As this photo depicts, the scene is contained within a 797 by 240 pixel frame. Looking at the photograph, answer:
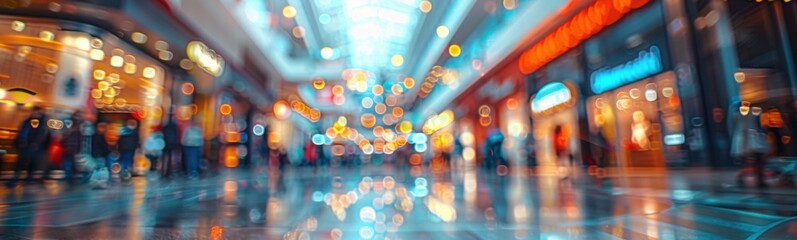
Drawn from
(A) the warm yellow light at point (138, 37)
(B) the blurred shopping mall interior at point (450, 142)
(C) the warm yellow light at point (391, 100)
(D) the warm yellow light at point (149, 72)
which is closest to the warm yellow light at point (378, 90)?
(C) the warm yellow light at point (391, 100)

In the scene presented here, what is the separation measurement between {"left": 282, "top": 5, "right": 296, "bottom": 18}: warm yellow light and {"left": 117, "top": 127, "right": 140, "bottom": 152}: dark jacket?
6.47 metres

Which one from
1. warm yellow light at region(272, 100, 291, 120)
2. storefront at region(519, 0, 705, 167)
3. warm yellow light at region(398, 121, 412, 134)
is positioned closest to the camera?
storefront at region(519, 0, 705, 167)

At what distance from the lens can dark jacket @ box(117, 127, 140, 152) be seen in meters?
6.14

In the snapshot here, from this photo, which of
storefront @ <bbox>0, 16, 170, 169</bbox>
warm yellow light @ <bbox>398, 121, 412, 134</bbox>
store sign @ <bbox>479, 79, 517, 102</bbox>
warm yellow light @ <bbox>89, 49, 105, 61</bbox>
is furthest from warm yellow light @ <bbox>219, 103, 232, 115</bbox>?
warm yellow light @ <bbox>398, 121, 412, 134</bbox>

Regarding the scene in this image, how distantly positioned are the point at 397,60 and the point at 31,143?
15331 mm

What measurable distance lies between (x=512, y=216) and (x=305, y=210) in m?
1.17

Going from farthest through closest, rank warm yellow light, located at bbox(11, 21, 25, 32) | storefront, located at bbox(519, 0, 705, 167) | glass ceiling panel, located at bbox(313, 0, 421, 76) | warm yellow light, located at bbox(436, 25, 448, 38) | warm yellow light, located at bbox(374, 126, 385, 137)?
warm yellow light, located at bbox(374, 126, 385, 137)
warm yellow light, located at bbox(436, 25, 448, 38)
glass ceiling panel, located at bbox(313, 0, 421, 76)
storefront, located at bbox(519, 0, 705, 167)
warm yellow light, located at bbox(11, 21, 25, 32)

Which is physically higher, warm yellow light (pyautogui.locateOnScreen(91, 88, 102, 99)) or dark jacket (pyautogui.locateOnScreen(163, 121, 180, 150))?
warm yellow light (pyautogui.locateOnScreen(91, 88, 102, 99))

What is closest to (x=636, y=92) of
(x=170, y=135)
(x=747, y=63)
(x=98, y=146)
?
(x=747, y=63)

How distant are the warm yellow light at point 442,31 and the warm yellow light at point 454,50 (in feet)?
1.96

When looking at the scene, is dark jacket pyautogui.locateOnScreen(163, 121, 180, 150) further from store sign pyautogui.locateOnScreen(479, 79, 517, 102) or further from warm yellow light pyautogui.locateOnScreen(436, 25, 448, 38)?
warm yellow light pyautogui.locateOnScreen(436, 25, 448, 38)

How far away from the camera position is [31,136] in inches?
211

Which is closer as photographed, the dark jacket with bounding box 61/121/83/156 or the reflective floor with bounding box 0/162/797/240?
the reflective floor with bounding box 0/162/797/240

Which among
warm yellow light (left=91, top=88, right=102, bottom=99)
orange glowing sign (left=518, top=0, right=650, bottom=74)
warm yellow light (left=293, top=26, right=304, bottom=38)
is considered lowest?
warm yellow light (left=91, top=88, right=102, bottom=99)
